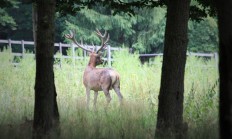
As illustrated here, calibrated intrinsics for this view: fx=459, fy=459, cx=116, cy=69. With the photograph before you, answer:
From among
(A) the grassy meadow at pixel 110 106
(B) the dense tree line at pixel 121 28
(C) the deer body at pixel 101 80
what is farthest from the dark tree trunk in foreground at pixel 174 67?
(B) the dense tree line at pixel 121 28

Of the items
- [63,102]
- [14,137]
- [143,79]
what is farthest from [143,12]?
[14,137]

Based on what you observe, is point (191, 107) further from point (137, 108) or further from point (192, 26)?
point (192, 26)

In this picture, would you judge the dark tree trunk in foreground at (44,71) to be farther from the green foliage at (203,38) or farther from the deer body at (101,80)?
the green foliage at (203,38)

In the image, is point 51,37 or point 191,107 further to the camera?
point 191,107

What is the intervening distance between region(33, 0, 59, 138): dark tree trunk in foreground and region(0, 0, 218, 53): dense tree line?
2680cm

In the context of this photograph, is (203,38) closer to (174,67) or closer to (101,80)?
(101,80)

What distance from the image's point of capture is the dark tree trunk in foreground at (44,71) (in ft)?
21.0

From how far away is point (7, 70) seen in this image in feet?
58.9
